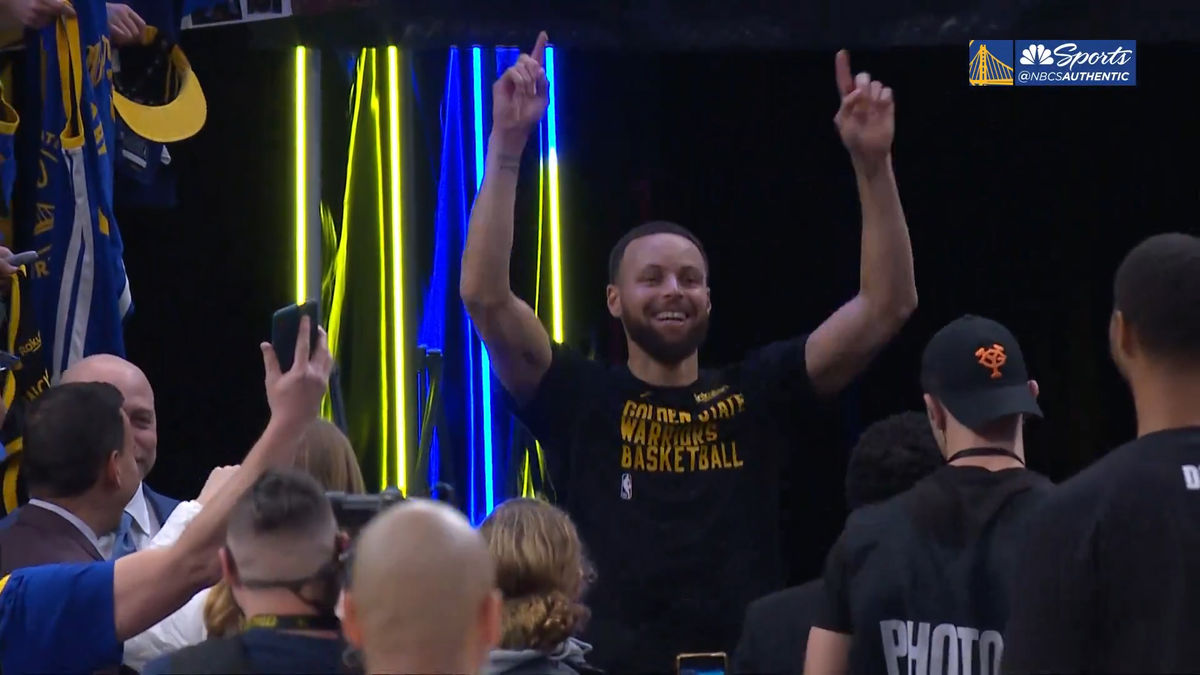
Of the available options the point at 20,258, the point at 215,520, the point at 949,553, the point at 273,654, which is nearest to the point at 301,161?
the point at 20,258

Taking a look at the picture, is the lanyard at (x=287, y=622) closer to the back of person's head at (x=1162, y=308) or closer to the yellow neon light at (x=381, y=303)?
the back of person's head at (x=1162, y=308)

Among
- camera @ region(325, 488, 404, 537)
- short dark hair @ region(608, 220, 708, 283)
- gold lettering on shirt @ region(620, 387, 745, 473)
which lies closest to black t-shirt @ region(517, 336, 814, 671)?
gold lettering on shirt @ region(620, 387, 745, 473)

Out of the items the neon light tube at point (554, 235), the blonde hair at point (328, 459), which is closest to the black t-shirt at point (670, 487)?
the blonde hair at point (328, 459)

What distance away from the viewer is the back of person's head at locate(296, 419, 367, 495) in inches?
111

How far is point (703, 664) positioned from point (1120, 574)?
Result: 4.25ft

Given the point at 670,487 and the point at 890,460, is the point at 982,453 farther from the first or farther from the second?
the point at 670,487

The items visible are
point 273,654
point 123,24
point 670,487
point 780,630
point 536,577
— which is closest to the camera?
point 273,654

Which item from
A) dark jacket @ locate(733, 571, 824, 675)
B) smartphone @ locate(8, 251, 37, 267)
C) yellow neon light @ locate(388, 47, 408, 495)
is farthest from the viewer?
yellow neon light @ locate(388, 47, 408, 495)

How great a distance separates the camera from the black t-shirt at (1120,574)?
6.53 ft

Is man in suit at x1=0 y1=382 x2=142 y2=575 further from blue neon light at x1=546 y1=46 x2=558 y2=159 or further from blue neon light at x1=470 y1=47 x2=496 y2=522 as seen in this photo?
blue neon light at x1=546 y1=46 x2=558 y2=159

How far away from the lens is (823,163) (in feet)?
18.0

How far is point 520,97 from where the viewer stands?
137 inches

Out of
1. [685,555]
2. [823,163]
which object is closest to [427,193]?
[823,163]

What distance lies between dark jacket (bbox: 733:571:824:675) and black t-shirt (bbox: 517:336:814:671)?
11.7 inches
